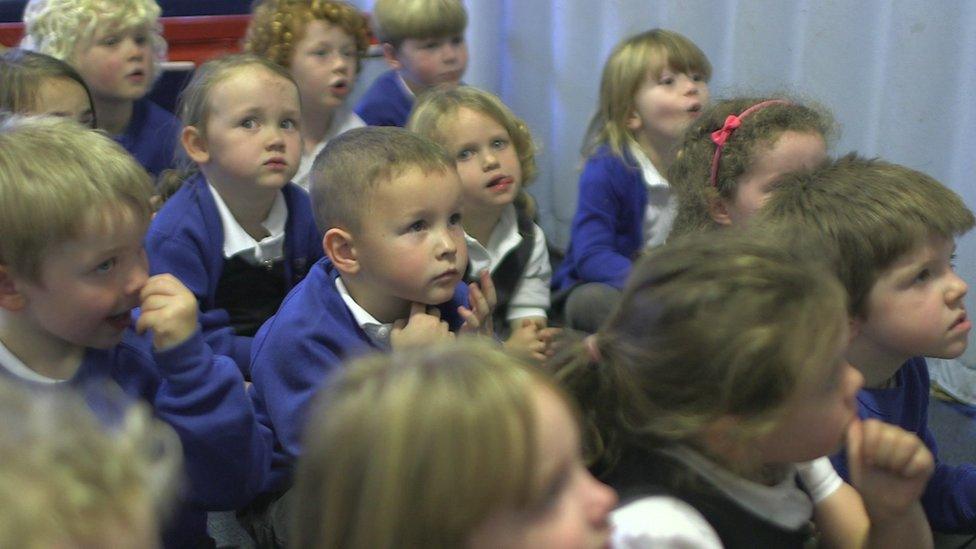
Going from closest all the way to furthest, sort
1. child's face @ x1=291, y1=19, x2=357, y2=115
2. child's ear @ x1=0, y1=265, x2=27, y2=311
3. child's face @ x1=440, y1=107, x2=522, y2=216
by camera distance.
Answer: child's ear @ x1=0, y1=265, x2=27, y2=311 < child's face @ x1=440, y1=107, x2=522, y2=216 < child's face @ x1=291, y1=19, x2=357, y2=115

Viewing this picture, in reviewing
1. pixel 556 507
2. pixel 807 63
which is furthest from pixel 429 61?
pixel 556 507

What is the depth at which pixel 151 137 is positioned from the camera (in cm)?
241

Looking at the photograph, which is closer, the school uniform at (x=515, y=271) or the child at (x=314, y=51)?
the school uniform at (x=515, y=271)

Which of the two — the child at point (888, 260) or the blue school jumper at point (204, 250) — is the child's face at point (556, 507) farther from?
the blue school jumper at point (204, 250)

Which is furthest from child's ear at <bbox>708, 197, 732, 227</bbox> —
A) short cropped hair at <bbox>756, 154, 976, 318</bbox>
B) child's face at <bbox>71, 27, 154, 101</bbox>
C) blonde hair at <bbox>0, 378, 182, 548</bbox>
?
child's face at <bbox>71, 27, 154, 101</bbox>

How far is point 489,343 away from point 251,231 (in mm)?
1138

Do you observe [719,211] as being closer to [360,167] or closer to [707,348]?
[360,167]

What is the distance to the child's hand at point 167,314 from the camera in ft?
3.85

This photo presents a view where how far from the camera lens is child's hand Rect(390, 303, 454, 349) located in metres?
1.41

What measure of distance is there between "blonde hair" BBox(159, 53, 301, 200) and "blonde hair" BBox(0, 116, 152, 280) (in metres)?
0.72

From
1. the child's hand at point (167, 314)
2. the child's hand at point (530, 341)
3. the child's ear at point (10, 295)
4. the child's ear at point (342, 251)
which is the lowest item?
the child's hand at point (530, 341)

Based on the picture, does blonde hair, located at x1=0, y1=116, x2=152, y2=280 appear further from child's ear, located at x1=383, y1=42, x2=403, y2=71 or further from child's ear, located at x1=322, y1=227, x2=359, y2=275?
child's ear, located at x1=383, y1=42, x2=403, y2=71

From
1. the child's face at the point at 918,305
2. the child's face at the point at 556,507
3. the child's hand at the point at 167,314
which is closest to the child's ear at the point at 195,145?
the child's hand at the point at 167,314

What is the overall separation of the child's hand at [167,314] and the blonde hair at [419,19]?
62.0 inches
